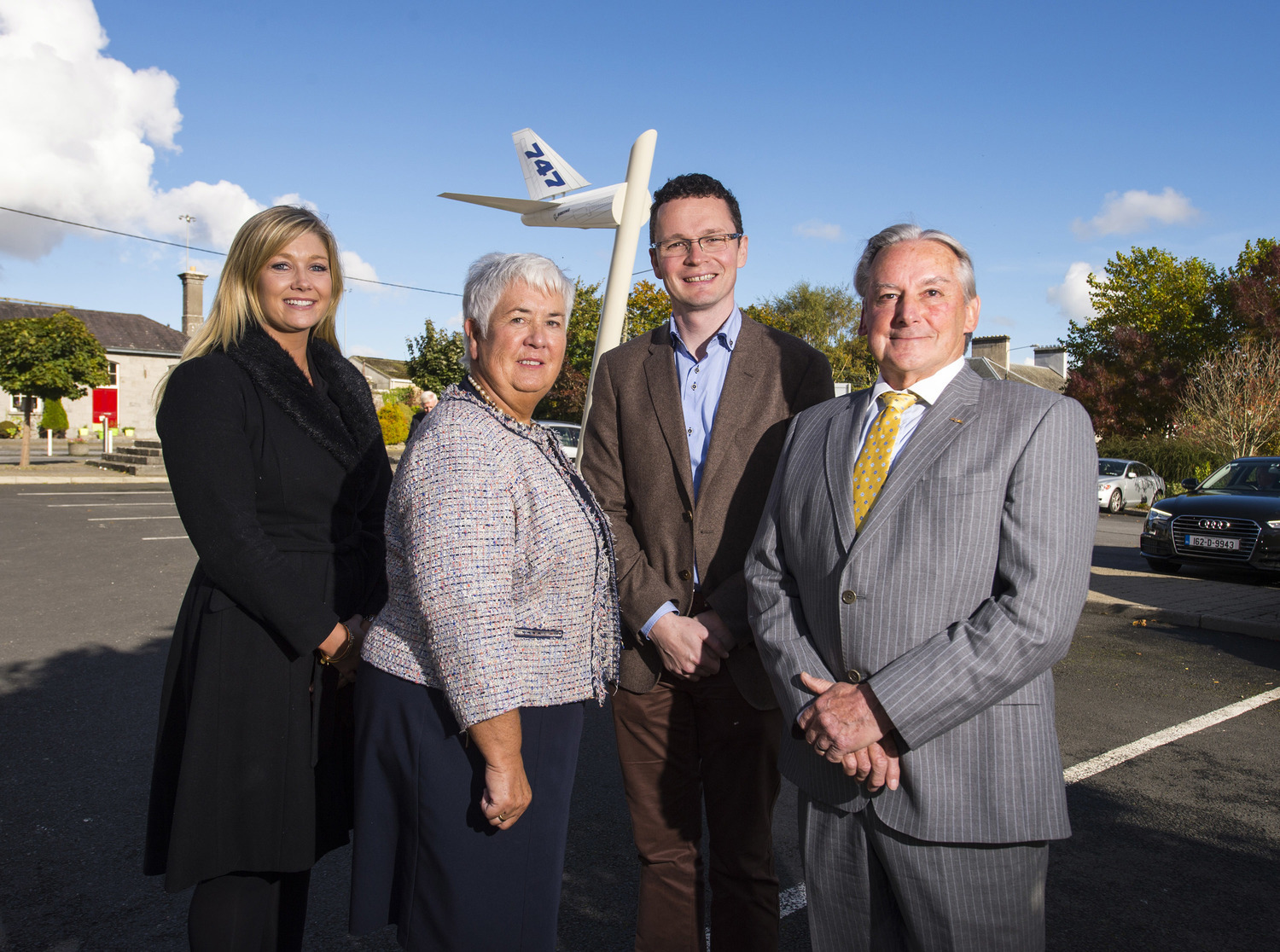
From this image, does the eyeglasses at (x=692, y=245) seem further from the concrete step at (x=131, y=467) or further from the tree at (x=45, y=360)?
the tree at (x=45, y=360)

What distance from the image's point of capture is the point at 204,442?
2.08 metres

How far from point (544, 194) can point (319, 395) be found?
10740 millimetres

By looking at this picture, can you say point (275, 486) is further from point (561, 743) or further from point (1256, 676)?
point (1256, 676)

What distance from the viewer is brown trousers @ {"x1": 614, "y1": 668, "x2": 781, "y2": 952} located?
8.16ft

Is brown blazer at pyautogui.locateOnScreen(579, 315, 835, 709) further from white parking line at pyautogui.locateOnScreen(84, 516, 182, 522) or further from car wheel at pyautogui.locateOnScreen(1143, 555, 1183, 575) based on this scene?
white parking line at pyautogui.locateOnScreen(84, 516, 182, 522)

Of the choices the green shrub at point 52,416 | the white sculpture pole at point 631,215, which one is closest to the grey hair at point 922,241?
the white sculpture pole at point 631,215

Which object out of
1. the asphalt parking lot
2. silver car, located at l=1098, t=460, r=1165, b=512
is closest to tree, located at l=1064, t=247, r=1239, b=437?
silver car, located at l=1098, t=460, r=1165, b=512

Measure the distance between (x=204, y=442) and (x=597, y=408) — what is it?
1158 millimetres

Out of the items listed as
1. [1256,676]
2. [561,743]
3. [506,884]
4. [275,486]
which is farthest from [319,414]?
[1256,676]

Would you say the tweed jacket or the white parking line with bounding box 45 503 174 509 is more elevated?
the tweed jacket

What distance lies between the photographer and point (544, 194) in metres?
12.4

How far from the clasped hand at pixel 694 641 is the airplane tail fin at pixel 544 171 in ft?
33.8

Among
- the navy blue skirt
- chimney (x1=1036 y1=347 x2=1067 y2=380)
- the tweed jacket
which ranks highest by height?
chimney (x1=1036 y1=347 x2=1067 y2=380)

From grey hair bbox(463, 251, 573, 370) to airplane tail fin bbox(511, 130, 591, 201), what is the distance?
402 inches
